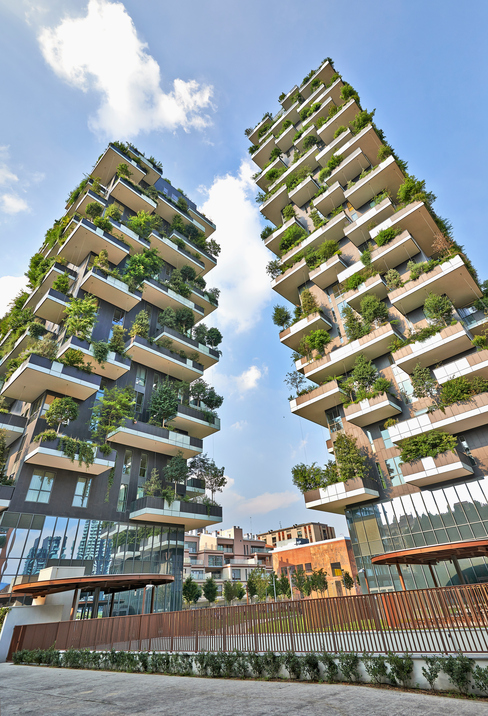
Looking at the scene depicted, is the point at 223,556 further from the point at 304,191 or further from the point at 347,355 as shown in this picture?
the point at 304,191

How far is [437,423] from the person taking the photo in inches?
870

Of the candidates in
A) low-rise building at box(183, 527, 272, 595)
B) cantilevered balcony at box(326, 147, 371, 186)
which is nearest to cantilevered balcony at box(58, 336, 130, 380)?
cantilevered balcony at box(326, 147, 371, 186)

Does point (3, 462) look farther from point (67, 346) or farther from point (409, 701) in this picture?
point (409, 701)

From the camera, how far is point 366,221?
1239 inches

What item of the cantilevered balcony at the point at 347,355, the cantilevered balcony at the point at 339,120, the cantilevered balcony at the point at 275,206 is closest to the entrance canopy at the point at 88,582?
the cantilevered balcony at the point at 347,355

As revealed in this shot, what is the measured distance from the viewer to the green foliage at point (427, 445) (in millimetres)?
21531

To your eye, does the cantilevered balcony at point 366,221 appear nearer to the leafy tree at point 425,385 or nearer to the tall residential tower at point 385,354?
the tall residential tower at point 385,354

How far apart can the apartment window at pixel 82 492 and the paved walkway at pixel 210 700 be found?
609 inches

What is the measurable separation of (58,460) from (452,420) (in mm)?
25250

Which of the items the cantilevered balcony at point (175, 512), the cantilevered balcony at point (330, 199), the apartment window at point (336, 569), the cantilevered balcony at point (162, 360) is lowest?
the apartment window at point (336, 569)

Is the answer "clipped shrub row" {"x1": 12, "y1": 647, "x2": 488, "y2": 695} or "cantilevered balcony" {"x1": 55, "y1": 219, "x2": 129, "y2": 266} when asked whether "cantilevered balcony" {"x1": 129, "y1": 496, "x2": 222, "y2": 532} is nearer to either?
"clipped shrub row" {"x1": 12, "y1": 647, "x2": 488, "y2": 695}

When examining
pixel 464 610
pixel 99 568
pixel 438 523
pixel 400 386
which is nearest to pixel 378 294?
pixel 400 386

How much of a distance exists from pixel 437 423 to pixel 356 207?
22730 millimetres

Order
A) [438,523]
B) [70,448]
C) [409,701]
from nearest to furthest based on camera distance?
[409,701] < [438,523] < [70,448]
